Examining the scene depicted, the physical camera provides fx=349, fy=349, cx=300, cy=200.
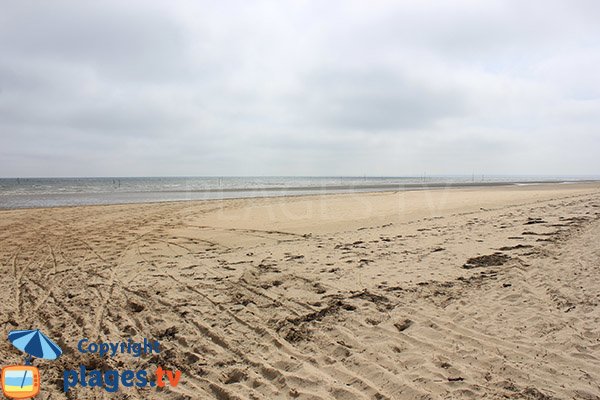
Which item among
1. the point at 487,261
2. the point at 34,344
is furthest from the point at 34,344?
the point at 487,261

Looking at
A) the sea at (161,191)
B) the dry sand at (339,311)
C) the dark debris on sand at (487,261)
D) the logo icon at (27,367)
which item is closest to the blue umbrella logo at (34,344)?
the logo icon at (27,367)

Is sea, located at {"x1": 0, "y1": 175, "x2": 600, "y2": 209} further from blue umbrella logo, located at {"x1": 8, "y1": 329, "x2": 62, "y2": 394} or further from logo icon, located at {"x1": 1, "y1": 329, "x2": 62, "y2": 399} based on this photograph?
logo icon, located at {"x1": 1, "y1": 329, "x2": 62, "y2": 399}

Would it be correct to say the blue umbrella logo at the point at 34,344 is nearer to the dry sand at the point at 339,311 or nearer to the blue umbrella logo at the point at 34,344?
the blue umbrella logo at the point at 34,344

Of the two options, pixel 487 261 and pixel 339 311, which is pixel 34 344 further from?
pixel 487 261

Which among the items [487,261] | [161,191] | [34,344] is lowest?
[34,344]

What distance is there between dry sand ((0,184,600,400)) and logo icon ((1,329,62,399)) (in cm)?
12

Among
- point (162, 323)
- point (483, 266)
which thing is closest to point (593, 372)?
point (483, 266)

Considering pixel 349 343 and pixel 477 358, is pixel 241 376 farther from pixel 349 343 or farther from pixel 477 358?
pixel 477 358

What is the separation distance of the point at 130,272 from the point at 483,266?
22.0 ft

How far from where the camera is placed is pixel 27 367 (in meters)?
3.78

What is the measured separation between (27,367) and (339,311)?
362cm

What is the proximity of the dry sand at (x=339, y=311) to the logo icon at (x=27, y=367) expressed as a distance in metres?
0.12

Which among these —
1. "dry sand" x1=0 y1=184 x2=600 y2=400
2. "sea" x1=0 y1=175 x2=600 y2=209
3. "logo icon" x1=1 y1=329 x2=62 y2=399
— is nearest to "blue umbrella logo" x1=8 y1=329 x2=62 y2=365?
"logo icon" x1=1 y1=329 x2=62 y2=399

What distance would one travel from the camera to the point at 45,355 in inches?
158
